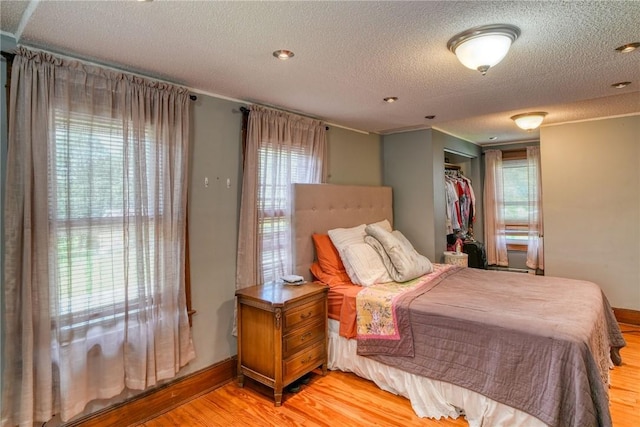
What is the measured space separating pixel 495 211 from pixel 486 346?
4.11 meters

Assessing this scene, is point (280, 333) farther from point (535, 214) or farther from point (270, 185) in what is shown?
point (535, 214)

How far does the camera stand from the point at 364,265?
3.02 m

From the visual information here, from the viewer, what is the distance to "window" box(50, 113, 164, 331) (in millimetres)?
1908

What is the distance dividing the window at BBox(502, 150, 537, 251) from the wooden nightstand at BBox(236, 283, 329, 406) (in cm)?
417

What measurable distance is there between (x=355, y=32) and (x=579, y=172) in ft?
12.0

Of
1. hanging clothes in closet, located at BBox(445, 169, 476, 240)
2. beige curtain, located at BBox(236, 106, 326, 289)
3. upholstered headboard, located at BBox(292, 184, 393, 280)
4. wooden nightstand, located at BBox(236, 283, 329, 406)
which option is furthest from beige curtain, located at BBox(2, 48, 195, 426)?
hanging clothes in closet, located at BBox(445, 169, 476, 240)

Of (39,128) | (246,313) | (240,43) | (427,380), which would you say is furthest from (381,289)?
(39,128)

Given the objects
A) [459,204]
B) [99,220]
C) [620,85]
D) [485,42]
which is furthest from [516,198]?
[99,220]

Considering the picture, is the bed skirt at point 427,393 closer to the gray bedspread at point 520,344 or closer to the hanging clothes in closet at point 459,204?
the gray bedspread at point 520,344

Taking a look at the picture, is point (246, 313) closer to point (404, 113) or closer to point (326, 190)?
point (326, 190)

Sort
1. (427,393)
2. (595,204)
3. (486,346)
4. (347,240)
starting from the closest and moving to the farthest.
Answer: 1. (486,346)
2. (427,393)
3. (347,240)
4. (595,204)

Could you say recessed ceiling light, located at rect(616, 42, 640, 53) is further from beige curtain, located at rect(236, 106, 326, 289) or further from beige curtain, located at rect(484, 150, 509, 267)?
beige curtain, located at rect(484, 150, 509, 267)

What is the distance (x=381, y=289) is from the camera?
2.80 meters

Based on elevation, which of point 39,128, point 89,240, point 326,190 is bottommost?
point 89,240
